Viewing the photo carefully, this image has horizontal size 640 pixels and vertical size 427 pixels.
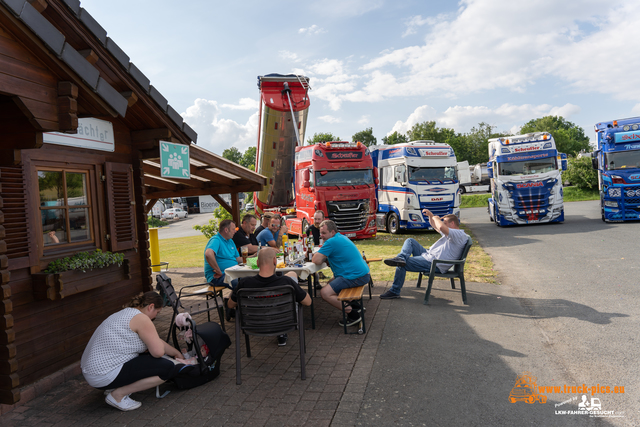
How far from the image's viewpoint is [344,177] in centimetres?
1413

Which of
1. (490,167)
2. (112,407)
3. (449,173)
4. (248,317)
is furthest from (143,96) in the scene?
(490,167)

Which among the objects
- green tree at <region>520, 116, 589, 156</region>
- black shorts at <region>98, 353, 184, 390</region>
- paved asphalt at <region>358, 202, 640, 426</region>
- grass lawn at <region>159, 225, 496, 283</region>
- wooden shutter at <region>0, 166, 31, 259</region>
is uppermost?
green tree at <region>520, 116, 589, 156</region>

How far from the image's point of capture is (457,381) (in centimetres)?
383

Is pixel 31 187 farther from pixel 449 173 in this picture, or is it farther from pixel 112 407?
pixel 449 173

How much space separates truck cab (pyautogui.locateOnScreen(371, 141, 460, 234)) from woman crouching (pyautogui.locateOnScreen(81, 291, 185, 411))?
12226 mm

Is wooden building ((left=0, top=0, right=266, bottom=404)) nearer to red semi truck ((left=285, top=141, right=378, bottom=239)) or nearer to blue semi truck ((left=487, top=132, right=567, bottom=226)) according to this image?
red semi truck ((left=285, top=141, right=378, bottom=239))

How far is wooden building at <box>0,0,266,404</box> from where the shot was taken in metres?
3.47

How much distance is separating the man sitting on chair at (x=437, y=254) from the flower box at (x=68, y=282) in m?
3.95

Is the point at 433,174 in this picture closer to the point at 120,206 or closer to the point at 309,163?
the point at 309,163

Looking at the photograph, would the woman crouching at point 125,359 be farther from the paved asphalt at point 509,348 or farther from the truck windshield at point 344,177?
the truck windshield at point 344,177

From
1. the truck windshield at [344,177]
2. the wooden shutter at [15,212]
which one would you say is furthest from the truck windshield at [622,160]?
the wooden shutter at [15,212]

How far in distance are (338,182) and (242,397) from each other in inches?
420

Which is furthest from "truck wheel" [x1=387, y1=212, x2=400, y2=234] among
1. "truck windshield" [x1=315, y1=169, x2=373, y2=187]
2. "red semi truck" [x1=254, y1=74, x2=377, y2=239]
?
"truck windshield" [x1=315, y1=169, x2=373, y2=187]

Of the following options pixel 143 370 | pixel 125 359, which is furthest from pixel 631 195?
pixel 125 359
